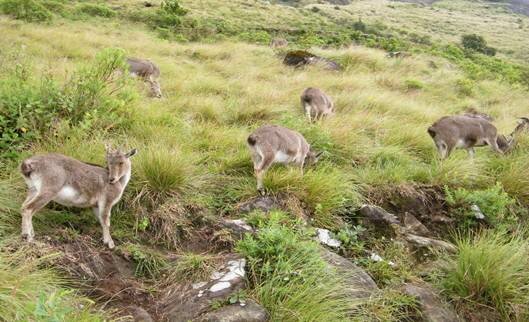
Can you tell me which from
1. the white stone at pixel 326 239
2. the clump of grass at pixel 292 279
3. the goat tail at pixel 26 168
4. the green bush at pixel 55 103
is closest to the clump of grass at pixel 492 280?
the white stone at pixel 326 239

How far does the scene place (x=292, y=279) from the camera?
4730 mm

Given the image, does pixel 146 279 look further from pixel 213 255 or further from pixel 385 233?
pixel 385 233

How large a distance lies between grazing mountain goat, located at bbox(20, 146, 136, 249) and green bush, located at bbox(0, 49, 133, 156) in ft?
4.49

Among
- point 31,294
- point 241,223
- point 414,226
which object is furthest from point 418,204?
point 31,294

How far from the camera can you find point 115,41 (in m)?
17.2

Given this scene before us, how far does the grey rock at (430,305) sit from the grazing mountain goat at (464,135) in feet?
11.8

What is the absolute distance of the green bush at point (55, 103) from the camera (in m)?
6.18

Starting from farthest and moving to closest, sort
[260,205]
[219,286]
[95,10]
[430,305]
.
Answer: [95,10] → [260,205] → [430,305] → [219,286]

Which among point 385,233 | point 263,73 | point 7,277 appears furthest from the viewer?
point 263,73

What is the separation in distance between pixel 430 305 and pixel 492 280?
68cm

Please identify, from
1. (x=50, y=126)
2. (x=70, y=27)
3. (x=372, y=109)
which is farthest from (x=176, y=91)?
(x=70, y=27)

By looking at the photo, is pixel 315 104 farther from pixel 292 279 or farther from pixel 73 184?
pixel 73 184

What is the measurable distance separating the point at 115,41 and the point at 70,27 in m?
4.09

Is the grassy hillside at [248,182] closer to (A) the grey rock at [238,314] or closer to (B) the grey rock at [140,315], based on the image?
(A) the grey rock at [238,314]
